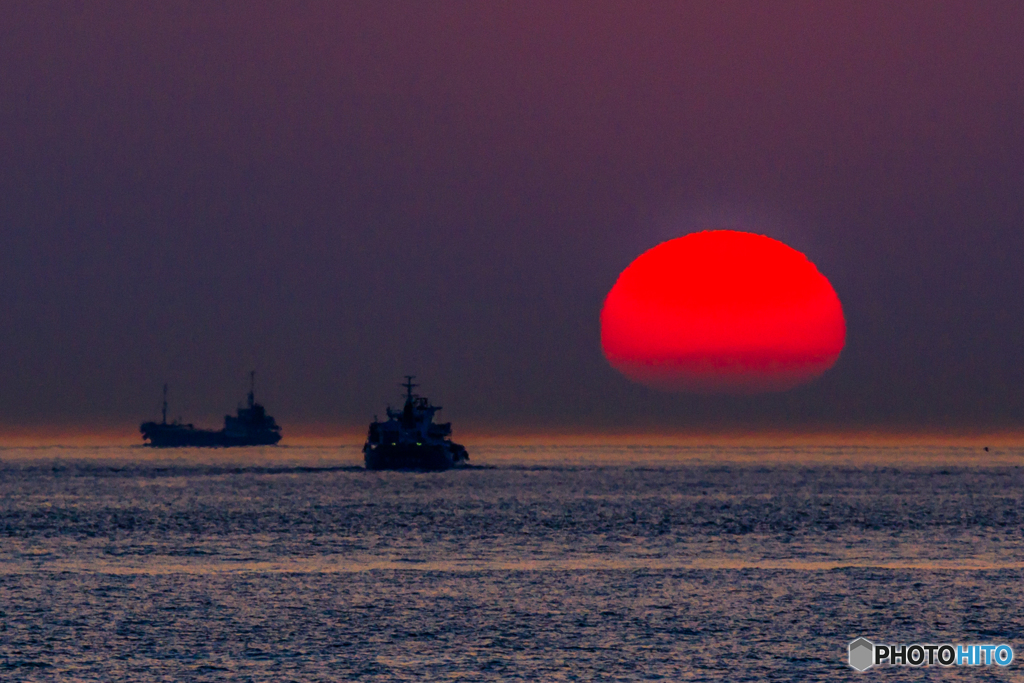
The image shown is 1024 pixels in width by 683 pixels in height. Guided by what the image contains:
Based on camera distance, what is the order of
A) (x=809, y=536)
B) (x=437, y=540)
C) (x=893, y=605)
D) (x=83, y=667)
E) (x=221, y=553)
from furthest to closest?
(x=809, y=536) → (x=437, y=540) → (x=221, y=553) → (x=893, y=605) → (x=83, y=667)

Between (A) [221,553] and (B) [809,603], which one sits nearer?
(B) [809,603]

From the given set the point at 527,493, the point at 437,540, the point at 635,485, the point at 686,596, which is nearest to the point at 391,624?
the point at 686,596

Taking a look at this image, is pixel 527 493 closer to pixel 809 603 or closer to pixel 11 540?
pixel 11 540

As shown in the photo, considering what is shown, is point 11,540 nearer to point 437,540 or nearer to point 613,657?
point 437,540

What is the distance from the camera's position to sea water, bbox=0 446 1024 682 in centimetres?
3183

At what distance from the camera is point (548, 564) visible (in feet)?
186

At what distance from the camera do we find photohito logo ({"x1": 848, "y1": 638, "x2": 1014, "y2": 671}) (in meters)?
31.5

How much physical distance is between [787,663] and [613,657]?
3979 millimetres

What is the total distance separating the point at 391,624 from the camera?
1496 inches

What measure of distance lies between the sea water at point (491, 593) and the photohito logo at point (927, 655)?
2.40ft

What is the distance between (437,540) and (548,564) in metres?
14.3

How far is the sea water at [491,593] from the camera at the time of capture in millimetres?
31828

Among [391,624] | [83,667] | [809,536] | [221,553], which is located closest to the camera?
[83,667]

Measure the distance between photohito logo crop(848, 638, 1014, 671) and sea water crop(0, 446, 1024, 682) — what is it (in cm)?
73
